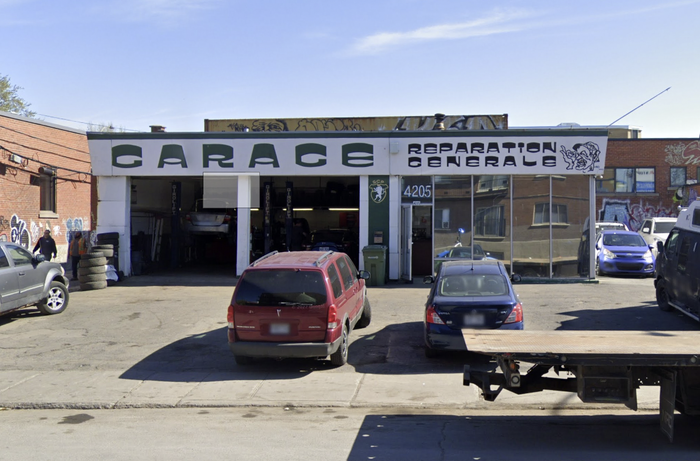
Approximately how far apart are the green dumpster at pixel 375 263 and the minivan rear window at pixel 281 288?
30.9 feet

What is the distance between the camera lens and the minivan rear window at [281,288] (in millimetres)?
9609

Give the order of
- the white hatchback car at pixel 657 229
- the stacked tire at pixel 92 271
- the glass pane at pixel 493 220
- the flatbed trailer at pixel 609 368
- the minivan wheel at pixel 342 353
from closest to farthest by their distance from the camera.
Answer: the flatbed trailer at pixel 609 368 → the minivan wheel at pixel 342 353 → the stacked tire at pixel 92 271 → the glass pane at pixel 493 220 → the white hatchback car at pixel 657 229

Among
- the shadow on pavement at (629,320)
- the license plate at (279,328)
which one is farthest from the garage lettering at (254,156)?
the license plate at (279,328)

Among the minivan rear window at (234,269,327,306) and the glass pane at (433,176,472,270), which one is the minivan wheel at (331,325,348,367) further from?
the glass pane at (433,176,472,270)

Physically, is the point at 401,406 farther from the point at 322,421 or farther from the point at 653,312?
the point at 653,312

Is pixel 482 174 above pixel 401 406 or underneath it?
above

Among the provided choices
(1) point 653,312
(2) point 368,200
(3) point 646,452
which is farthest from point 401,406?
(2) point 368,200

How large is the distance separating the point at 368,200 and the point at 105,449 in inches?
559

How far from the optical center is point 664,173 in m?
32.7

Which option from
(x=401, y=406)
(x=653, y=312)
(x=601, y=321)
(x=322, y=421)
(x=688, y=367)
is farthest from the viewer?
(x=653, y=312)

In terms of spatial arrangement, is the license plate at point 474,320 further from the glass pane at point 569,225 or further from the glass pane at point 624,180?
the glass pane at point 624,180

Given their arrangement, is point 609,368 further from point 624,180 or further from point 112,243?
point 624,180

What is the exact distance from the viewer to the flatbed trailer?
596cm

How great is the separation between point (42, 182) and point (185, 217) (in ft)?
26.5
